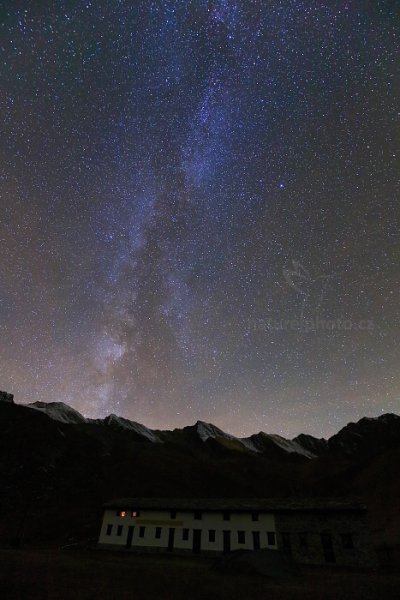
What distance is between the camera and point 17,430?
9644 cm

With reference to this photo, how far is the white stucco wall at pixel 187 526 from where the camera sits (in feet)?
115

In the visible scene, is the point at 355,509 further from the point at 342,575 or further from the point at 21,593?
the point at 21,593

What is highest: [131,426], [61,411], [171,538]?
[61,411]

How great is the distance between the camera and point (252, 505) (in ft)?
121

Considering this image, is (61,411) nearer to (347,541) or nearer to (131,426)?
(131,426)

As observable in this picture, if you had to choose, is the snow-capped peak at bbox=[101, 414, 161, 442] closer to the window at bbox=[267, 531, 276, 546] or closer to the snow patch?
the snow patch

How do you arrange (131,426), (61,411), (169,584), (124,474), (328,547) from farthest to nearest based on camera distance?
(131,426)
(61,411)
(124,474)
(328,547)
(169,584)

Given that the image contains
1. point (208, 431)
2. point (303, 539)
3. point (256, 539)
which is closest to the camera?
point (303, 539)

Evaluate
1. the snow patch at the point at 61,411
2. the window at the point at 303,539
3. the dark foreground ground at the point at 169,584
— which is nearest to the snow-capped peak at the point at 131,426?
the snow patch at the point at 61,411

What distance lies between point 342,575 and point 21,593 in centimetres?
2060

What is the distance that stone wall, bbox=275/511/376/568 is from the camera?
30328mm

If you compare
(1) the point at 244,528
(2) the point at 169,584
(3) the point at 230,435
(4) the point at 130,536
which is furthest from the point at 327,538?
(3) the point at 230,435

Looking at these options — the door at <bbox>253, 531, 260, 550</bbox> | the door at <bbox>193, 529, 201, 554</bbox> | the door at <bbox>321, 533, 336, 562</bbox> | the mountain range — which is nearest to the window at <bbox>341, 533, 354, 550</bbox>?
the door at <bbox>321, 533, 336, 562</bbox>

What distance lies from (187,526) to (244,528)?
6.30 metres
